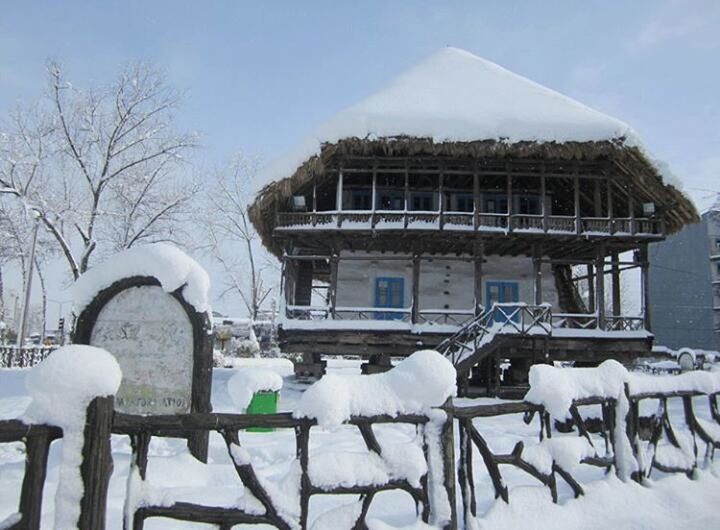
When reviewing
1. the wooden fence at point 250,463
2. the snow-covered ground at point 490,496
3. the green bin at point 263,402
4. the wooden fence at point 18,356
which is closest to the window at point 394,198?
the green bin at point 263,402

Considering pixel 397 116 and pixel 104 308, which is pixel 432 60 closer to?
pixel 397 116

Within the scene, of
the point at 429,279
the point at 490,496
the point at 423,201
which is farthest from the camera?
the point at 423,201

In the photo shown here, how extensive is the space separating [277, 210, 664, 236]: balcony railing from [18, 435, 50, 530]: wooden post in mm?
14680

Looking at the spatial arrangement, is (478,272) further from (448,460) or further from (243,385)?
(448,460)

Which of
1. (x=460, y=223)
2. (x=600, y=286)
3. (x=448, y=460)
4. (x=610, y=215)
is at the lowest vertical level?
(x=448, y=460)

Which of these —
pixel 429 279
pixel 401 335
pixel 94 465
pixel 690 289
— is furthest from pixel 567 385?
pixel 690 289

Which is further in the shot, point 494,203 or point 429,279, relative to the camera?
point 494,203

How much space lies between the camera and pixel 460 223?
17.5 metres

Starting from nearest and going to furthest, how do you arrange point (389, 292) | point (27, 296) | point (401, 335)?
point (401, 335), point (389, 292), point (27, 296)

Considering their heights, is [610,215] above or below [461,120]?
below

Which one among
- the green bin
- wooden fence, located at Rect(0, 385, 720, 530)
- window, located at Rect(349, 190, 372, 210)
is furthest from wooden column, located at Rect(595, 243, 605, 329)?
wooden fence, located at Rect(0, 385, 720, 530)

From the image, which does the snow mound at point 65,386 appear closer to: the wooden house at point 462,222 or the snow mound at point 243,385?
the snow mound at point 243,385

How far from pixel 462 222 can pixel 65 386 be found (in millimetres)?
15687

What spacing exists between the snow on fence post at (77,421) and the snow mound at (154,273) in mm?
3189
